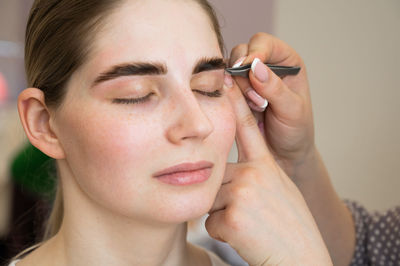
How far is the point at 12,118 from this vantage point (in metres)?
3.16

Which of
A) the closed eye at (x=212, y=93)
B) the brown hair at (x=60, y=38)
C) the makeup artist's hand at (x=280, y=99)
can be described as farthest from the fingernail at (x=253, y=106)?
the brown hair at (x=60, y=38)

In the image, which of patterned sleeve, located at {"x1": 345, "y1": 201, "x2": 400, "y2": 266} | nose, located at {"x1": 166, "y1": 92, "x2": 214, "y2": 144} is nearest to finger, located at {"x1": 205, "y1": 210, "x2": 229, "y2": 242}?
nose, located at {"x1": 166, "y1": 92, "x2": 214, "y2": 144}

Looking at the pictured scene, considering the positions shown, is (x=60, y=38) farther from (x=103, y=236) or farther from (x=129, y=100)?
(x=103, y=236)

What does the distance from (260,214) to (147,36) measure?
46cm

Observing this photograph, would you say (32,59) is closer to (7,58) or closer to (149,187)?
(149,187)

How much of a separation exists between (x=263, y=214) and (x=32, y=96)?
0.59 meters

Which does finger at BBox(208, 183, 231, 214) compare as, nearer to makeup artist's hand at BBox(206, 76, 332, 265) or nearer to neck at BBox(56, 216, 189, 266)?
makeup artist's hand at BBox(206, 76, 332, 265)

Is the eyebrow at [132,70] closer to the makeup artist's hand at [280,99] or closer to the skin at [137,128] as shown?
the skin at [137,128]

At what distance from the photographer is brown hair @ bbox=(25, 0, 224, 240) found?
873 millimetres

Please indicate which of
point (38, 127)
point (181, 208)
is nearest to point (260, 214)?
point (181, 208)

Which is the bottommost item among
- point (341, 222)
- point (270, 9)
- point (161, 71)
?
point (341, 222)

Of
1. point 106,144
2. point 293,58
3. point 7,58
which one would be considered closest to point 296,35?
point 293,58

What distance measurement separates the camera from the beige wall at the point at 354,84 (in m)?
2.57

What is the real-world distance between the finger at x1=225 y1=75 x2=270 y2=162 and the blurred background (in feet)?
4.86
